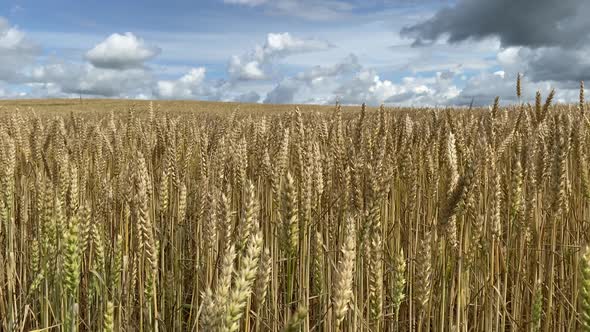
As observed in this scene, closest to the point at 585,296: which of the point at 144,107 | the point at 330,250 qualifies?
the point at 330,250

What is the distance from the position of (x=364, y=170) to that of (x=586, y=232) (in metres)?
1.28

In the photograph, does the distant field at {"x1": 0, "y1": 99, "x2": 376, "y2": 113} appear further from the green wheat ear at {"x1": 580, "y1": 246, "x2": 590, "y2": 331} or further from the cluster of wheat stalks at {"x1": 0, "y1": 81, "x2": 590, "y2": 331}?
the green wheat ear at {"x1": 580, "y1": 246, "x2": 590, "y2": 331}

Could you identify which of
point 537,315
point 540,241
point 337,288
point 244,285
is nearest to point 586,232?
point 540,241

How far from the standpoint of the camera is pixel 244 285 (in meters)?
0.93

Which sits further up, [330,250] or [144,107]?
[144,107]

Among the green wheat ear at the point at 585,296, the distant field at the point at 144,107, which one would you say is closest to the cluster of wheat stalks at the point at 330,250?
the green wheat ear at the point at 585,296

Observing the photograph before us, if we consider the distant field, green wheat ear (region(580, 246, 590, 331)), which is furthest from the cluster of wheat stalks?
the distant field

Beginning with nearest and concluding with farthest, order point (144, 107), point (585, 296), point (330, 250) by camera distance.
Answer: point (585, 296), point (330, 250), point (144, 107)

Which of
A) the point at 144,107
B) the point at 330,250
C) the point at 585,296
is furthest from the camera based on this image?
the point at 144,107

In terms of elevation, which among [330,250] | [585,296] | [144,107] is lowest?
[330,250]

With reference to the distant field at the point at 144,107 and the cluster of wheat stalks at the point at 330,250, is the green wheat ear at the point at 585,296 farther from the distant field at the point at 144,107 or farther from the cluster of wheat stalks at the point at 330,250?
the distant field at the point at 144,107

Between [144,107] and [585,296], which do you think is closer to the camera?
[585,296]

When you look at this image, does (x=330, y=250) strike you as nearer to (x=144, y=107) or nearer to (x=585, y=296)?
(x=585, y=296)

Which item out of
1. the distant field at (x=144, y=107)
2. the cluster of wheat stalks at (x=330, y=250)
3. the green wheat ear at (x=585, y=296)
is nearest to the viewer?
the green wheat ear at (x=585, y=296)
